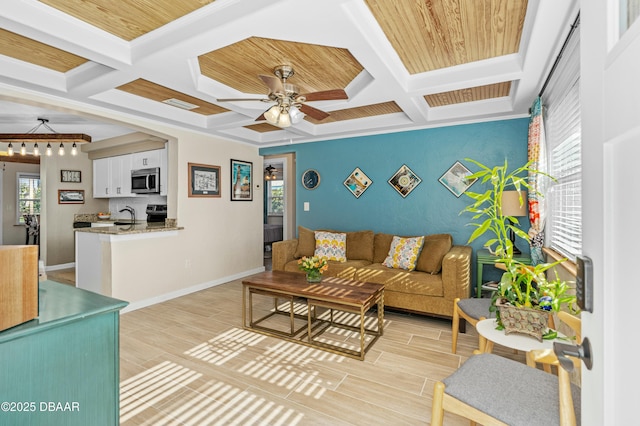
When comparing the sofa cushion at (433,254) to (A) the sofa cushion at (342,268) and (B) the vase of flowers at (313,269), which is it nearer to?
(A) the sofa cushion at (342,268)

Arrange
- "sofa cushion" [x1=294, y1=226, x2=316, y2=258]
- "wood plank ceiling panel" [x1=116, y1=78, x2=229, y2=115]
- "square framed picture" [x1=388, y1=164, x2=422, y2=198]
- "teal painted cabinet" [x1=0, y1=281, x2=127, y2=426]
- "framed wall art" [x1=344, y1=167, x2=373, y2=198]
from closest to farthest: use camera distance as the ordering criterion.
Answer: "teal painted cabinet" [x1=0, y1=281, x2=127, y2=426], "wood plank ceiling panel" [x1=116, y1=78, x2=229, y2=115], "square framed picture" [x1=388, y1=164, x2=422, y2=198], "sofa cushion" [x1=294, y1=226, x2=316, y2=258], "framed wall art" [x1=344, y1=167, x2=373, y2=198]

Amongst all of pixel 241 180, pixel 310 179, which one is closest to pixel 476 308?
pixel 310 179

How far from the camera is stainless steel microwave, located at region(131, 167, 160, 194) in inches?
203

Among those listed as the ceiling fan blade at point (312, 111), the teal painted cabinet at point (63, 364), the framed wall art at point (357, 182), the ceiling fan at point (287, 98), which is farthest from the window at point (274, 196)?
the teal painted cabinet at point (63, 364)

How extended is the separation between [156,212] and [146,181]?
0.55m

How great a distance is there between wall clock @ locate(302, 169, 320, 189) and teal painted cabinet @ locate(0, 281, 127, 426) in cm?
405

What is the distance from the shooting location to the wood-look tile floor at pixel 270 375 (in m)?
1.96

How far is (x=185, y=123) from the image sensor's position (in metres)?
4.17

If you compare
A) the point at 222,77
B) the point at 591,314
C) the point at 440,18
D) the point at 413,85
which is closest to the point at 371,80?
the point at 413,85

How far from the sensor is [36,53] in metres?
2.50

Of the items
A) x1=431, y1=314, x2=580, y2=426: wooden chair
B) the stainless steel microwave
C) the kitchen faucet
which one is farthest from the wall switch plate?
the kitchen faucet

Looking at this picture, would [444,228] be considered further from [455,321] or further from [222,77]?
[222,77]

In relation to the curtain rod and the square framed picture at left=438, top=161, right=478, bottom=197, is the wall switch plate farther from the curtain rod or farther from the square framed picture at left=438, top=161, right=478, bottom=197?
the square framed picture at left=438, top=161, right=478, bottom=197

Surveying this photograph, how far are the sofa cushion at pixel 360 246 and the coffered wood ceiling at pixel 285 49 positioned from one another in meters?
1.72
